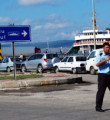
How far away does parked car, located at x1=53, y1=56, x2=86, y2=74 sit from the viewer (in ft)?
103

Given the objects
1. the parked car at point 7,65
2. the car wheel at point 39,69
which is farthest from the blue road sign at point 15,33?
the parked car at point 7,65

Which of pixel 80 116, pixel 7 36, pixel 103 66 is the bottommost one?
pixel 80 116

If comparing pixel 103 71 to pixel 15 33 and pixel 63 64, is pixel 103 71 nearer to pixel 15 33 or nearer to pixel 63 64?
pixel 15 33

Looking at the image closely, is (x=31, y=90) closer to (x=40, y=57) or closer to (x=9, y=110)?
(x=9, y=110)

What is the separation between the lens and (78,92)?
15.9m

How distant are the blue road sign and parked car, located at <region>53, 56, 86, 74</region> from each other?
11662 millimetres

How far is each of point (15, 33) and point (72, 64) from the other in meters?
12.5

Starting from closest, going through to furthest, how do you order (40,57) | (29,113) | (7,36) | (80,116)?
(80,116) → (29,113) → (7,36) → (40,57)

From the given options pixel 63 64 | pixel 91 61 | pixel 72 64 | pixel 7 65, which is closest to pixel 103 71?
pixel 91 61

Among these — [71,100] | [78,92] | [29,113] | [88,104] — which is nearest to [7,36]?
[78,92]

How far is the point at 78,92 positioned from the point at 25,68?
20328mm

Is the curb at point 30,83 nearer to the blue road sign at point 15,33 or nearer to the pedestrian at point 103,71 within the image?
the blue road sign at point 15,33

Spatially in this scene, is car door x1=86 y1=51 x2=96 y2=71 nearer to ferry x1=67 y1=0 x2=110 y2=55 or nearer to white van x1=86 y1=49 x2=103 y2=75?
white van x1=86 y1=49 x2=103 y2=75

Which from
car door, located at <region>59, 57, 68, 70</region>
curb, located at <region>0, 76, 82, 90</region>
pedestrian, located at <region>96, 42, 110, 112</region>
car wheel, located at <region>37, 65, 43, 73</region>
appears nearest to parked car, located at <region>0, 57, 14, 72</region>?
car wheel, located at <region>37, 65, 43, 73</region>
